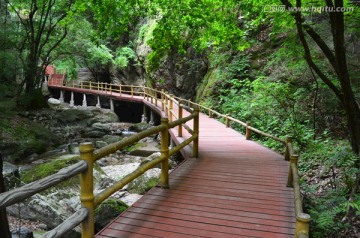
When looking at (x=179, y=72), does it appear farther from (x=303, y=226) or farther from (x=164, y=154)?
(x=303, y=226)

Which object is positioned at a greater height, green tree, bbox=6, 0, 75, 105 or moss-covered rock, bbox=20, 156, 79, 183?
green tree, bbox=6, 0, 75, 105

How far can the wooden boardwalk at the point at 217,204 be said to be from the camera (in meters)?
3.63

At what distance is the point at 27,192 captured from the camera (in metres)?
2.21

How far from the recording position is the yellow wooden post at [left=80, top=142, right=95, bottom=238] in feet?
9.88

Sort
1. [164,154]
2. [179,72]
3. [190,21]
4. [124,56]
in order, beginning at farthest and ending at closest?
[124,56], [179,72], [190,21], [164,154]

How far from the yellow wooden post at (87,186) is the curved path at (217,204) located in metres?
0.43

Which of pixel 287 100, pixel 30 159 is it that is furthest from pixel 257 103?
pixel 30 159

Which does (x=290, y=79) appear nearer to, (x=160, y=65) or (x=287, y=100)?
(x=287, y=100)

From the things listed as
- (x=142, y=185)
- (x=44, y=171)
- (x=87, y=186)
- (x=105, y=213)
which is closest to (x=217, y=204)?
(x=87, y=186)

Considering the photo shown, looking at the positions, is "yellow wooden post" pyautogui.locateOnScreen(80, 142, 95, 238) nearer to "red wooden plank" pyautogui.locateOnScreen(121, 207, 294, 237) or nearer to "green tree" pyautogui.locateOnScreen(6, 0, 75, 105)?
"red wooden plank" pyautogui.locateOnScreen(121, 207, 294, 237)

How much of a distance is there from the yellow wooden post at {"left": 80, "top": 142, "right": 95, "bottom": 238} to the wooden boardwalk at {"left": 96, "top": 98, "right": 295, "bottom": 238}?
17.2 inches

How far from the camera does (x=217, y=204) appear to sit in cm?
441

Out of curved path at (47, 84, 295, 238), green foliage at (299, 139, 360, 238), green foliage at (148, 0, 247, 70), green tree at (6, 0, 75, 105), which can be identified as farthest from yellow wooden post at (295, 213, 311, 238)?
green tree at (6, 0, 75, 105)

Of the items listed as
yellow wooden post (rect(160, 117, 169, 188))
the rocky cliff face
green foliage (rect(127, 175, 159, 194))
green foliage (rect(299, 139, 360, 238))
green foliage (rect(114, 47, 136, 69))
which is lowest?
green foliage (rect(127, 175, 159, 194))
